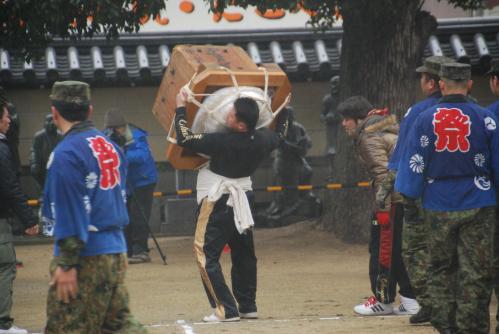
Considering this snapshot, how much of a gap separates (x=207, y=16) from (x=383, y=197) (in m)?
10.1

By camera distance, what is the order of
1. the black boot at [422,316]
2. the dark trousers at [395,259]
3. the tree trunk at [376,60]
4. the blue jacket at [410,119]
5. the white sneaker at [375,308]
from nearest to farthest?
the blue jacket at [410,119]
the black boot at [422,316]
the dark trousers at [395,259]
the white sneaker at [375,308]
the tree trunk at [376,60]

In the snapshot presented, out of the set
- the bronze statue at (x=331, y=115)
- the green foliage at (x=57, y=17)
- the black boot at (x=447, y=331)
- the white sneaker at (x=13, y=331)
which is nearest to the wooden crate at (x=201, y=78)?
the white sneaker at (x=13, y=331)

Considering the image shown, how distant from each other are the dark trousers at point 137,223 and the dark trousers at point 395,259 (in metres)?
4.85

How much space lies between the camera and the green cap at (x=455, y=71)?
22.9 feet

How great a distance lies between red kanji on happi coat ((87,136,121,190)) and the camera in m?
5.71

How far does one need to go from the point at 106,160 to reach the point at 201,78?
8.85 ft

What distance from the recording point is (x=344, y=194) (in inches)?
567

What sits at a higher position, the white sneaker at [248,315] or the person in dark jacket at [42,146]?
the person in dark jacket at [42,146]

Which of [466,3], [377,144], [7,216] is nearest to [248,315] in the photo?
[377,144]

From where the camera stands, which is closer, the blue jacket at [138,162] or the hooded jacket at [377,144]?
the hooded jacket at [377,144]

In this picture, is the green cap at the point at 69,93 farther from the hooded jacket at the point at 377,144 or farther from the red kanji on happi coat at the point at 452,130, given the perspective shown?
the hooded jacket at the point at 377,144

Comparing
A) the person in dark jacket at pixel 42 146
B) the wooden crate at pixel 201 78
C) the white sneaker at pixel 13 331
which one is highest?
the wooden crate at pixel 201 78

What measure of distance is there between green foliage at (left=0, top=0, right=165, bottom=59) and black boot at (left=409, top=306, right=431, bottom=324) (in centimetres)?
560

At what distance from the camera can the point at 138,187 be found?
524 inches
